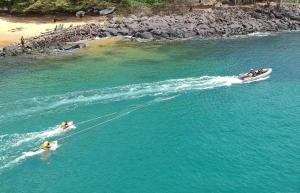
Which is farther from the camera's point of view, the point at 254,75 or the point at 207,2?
the point at 207,2

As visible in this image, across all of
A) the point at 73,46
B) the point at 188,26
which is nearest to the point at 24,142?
the point at 73,46

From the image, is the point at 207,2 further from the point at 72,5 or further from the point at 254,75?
the point at 254,75

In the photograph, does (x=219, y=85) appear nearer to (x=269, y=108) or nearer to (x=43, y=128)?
(x=269, y=108)

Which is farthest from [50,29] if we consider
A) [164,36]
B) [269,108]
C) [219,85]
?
[269,108]

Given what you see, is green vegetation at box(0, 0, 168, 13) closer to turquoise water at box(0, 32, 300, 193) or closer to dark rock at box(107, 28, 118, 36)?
dark rock at box(107, 28, 118, 36)

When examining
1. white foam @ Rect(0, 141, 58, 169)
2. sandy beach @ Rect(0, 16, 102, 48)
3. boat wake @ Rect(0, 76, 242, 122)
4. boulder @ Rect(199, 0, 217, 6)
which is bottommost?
white foam @ Rect(0, 141, 58, 169)

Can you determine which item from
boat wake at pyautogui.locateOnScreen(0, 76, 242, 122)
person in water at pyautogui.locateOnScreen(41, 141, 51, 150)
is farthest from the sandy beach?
person in water at pyautogui.locateOnScreen(41, 141, 51, 150)

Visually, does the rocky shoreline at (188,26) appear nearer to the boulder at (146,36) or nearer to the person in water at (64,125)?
the boulder at (146,36)
